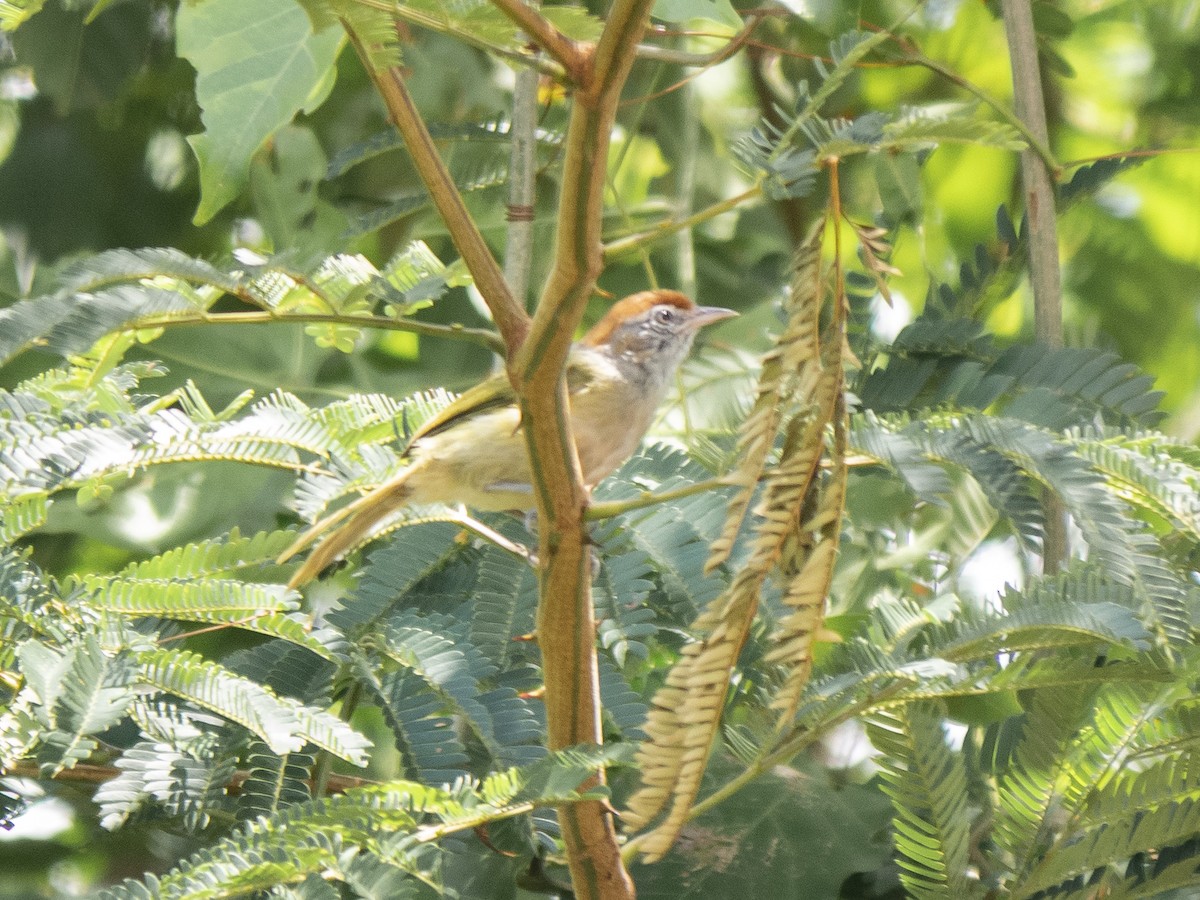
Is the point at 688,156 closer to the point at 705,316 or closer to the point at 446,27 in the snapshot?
the point at 705,316

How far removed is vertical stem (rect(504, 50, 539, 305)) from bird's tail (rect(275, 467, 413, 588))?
0.62 metres

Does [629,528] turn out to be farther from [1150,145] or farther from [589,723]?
[1150,145]

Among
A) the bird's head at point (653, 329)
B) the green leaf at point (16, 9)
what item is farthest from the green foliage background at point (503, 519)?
the bird's head at point (653, 329)

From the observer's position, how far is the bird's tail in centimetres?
218

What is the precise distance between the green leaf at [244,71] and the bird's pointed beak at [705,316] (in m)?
1.18

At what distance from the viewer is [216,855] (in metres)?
1.31

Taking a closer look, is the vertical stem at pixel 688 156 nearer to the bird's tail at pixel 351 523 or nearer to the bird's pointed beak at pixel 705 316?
the bird's pointed beak at pixel 705 316

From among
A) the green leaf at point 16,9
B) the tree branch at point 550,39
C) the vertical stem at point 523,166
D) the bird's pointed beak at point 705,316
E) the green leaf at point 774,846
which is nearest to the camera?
the tree branch at point 550,39

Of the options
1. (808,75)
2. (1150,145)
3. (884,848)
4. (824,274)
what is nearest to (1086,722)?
(884,848)

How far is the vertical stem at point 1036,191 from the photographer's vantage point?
260 centimetres

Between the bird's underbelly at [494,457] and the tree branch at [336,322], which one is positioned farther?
the bird's underbelly at [494,457]

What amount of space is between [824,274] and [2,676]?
119cm

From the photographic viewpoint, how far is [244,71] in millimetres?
2590

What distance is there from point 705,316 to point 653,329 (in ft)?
0.73
